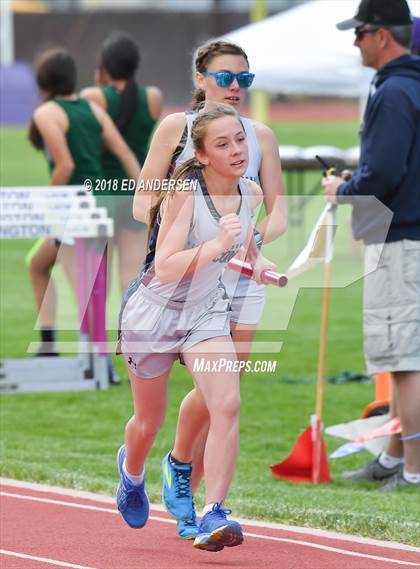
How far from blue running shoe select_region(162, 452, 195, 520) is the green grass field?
751 millimetres

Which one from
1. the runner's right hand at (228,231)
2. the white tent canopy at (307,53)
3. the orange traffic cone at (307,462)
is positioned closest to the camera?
the runner's right hand at (228,231)

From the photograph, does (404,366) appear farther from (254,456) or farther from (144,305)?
(144,305)

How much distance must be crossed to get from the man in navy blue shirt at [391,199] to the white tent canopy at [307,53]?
21.6 ft

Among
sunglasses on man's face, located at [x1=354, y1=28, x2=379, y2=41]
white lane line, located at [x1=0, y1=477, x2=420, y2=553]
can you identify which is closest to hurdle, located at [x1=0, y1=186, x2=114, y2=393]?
white lane line, located at [x1=0, y1=477, x2=420, y2=553]

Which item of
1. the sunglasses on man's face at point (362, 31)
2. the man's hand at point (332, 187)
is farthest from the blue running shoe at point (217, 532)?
the sunglasses on man's face at point (362, 31)

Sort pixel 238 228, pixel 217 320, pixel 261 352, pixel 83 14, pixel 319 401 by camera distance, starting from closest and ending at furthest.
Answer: pixel 238 228 < pixel 217 320 < pixel 261 352 < pixel 319 401 < pixel 83 14

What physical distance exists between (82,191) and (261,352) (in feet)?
13.5

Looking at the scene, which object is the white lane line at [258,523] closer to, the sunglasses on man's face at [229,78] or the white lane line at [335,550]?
the white lane line at [335,550]

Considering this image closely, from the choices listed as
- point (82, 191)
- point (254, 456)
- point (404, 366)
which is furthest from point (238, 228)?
point (82, 191)

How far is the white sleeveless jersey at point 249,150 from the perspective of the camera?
18.4ft

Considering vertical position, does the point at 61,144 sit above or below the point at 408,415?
above

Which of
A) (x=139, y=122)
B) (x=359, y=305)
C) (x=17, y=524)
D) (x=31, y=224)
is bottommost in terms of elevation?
(x=359, y=305)

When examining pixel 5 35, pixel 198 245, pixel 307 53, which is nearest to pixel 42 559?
pixel 198 245

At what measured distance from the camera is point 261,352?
6230 mm
